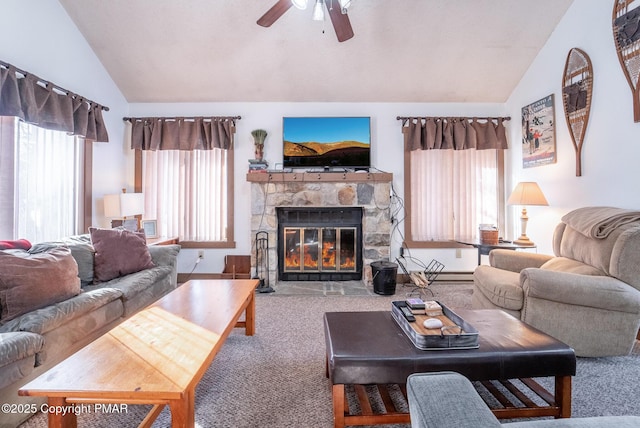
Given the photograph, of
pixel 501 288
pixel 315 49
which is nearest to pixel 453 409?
pixel 501 288

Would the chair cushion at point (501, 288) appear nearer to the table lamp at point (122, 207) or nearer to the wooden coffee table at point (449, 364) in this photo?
the wooden coffee table at point (449, 364)

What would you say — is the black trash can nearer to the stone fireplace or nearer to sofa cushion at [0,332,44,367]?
the stone fireplace

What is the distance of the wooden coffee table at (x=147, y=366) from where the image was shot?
1.01 meters

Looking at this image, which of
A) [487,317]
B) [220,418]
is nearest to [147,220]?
[220,418]

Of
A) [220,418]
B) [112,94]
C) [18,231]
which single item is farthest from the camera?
[112,94]

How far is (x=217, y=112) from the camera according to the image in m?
4.06

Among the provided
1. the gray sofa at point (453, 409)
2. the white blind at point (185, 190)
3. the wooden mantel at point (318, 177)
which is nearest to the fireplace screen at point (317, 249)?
the wooden mantel at point (318, 177)

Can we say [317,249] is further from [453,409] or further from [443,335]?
[453,409]

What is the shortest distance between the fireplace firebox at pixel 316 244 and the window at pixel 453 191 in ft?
3.03

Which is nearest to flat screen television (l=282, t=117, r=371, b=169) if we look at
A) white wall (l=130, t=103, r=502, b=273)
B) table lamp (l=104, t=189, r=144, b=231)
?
white wall (l=130, t=103, r=502, b=273)

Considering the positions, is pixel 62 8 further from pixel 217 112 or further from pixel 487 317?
pixel 487 317

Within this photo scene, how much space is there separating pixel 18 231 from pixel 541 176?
5461 millimetres

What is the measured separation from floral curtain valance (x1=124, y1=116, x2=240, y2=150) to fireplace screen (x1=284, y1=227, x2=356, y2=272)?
1.56 metres

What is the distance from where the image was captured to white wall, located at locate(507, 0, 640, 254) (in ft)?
8.04
